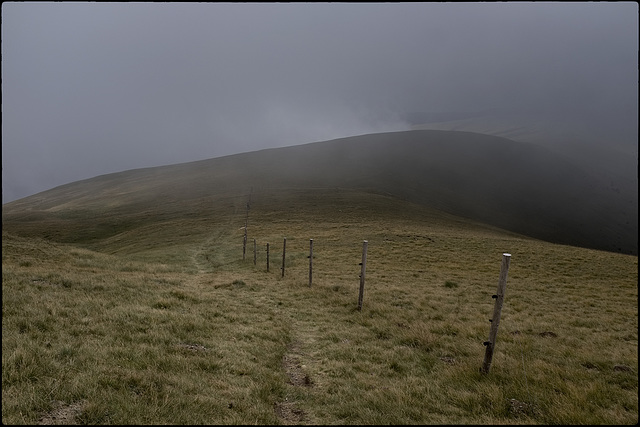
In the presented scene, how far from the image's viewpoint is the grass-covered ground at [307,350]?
19.3ft

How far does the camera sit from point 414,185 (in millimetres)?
95000

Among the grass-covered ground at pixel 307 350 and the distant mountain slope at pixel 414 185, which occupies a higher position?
the distant mountain slope at pixel 414 185

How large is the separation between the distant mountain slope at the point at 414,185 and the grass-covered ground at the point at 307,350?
55.7 m

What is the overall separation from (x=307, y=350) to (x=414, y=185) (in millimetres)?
90816

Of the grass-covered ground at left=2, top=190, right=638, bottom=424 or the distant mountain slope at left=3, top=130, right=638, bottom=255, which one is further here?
the distant mountain slope at left=3, top=130, right=638, bottom=255

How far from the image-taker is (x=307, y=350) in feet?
31.4

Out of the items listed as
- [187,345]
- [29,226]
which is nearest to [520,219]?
[187,345]

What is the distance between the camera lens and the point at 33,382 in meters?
5.87

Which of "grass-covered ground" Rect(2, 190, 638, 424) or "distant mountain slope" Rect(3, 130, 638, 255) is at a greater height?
"distant mountain slope" Rect(3, 130, 638, 255)

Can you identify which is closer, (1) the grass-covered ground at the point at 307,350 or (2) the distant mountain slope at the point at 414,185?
(1) the grass-covered ground at the point at 307,350

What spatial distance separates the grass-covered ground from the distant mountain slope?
55707mm

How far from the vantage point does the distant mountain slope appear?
81312 millimetres

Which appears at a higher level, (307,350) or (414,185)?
(414,185)

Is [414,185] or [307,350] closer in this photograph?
[307,350]
